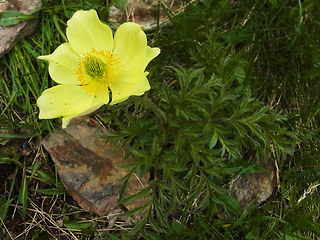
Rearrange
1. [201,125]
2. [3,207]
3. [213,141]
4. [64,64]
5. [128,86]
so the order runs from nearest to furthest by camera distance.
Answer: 1. [128,86]
2. [64,64]
3. [213,141]
4. [201,125]
5. [3,207]

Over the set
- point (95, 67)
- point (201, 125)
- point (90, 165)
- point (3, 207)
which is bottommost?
point (3, 207)

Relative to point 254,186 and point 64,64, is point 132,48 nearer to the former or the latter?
point 64,64

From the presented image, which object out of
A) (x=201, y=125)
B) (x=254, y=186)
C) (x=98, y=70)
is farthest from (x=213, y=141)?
(x=98, y=70)

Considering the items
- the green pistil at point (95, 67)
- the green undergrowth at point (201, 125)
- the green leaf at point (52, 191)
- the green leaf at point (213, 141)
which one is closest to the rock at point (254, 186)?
the green undergrowth at point (201, 125)

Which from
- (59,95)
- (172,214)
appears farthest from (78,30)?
(172,214)

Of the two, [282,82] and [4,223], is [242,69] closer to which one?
[282,82]

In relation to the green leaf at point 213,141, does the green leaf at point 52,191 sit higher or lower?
lower

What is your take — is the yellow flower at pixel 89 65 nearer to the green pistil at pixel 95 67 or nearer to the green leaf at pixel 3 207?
the green pistil at pixel 95 67
